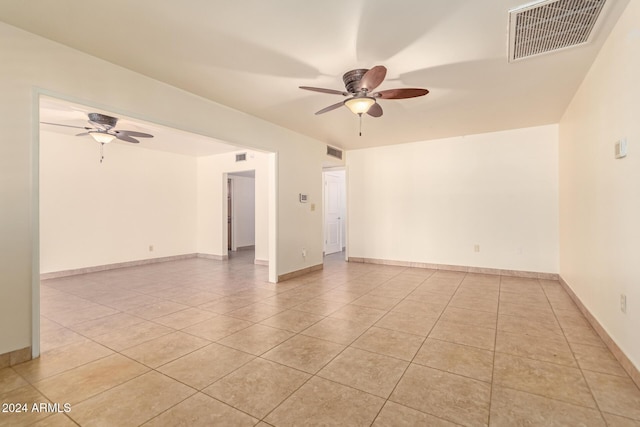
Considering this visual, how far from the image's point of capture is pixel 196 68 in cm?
287

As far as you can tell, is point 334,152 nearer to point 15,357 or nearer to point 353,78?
point 353,78

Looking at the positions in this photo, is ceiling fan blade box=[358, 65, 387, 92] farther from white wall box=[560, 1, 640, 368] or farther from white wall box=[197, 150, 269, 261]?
white wall box=[197, 150, 269, 261]

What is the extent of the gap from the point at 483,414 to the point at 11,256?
137 inches

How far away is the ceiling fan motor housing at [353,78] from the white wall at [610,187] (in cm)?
191

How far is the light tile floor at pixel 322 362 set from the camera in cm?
172

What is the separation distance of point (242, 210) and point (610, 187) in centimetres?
858

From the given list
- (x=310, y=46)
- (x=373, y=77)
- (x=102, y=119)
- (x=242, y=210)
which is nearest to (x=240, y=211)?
(x=242, y=210)

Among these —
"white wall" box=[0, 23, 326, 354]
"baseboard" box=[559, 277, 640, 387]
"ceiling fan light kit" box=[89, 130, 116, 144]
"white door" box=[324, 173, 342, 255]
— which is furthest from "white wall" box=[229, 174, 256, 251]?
"baseboard" box=[559, 277, 640, 387]

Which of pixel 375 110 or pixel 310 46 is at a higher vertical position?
pixel 310 46

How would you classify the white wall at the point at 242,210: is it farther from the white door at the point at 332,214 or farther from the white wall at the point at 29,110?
the white wall at the point at 29,110

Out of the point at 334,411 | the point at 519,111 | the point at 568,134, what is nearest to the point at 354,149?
the point at 519,111

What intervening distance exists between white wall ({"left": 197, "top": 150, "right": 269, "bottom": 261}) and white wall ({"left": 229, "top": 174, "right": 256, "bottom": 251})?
1420mm

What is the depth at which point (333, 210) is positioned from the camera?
27.3 ft

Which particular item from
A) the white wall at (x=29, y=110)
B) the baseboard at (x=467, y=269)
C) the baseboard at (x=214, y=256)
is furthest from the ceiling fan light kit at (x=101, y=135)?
the baseboard at (x=467, y=269)
